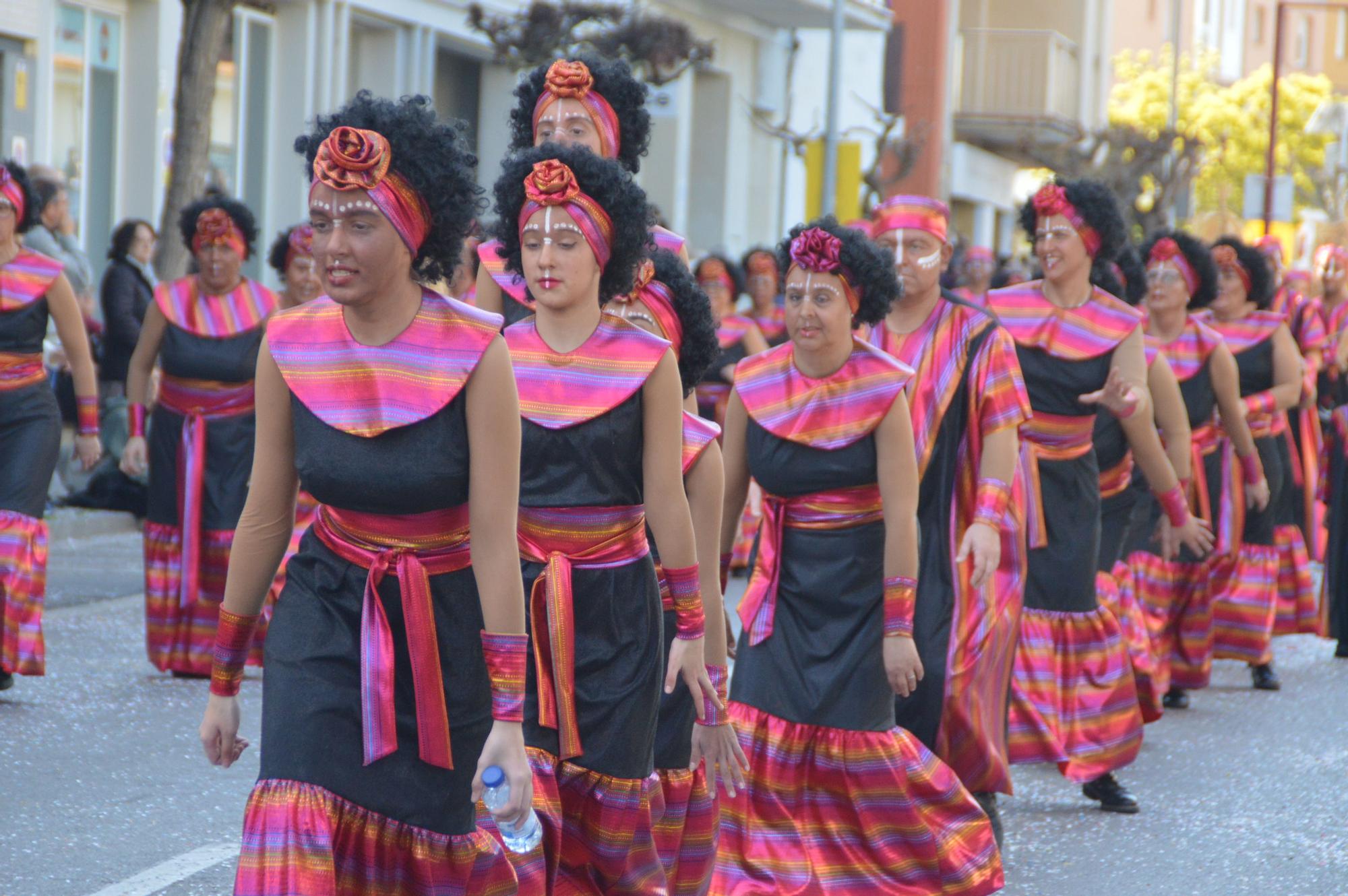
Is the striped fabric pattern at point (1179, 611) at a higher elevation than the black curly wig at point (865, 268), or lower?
lower

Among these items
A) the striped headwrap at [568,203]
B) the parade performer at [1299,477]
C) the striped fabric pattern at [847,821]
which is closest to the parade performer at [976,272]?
the parade performer at [1299,477]

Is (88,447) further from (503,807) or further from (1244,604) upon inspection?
(503,807)

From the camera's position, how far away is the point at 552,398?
477 cm

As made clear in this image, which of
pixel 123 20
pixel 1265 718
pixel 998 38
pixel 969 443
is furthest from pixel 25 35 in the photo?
pixel 998 38

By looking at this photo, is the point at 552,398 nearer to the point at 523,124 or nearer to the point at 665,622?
the point at 665,622

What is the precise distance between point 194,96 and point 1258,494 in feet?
23.5

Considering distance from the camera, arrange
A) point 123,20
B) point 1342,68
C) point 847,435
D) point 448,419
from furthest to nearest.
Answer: point 1342,68 → point 123,20 → point 847,435 → point 448,419

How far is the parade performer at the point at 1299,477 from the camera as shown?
37.8 feet

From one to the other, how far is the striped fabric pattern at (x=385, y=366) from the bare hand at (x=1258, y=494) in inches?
283

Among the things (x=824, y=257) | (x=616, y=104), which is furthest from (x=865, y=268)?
(x=616, y=104)

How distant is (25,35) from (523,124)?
11.6 metres

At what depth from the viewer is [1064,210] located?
7.46 metres

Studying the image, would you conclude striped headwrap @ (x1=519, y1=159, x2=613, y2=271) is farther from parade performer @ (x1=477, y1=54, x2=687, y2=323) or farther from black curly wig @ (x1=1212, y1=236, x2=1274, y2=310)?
black curly wig @ (x1=1212, y1=236, x2=1274, y2=310)

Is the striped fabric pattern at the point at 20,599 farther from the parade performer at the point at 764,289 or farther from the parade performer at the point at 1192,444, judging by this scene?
the parade performer at the point at 764,289
